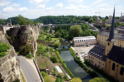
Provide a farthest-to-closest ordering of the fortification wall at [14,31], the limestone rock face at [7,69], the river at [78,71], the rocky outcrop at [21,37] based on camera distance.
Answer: the fortification wall at [14,31], the rocky outcrop at [21,37], the river at [78,71], the limestone rock face at [7,69]

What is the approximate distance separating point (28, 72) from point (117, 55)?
2263 cm

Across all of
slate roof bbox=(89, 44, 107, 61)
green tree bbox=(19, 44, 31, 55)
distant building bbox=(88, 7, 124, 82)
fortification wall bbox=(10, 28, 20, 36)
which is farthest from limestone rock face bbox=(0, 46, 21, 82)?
slate roof bbox=(89, 44, 107, 61)

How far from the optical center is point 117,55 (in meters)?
24.3

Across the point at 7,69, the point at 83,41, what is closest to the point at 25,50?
the point at 7,69

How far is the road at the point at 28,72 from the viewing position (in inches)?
826

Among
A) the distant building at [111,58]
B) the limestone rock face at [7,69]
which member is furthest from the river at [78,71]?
the limestone rock face at [7,69]

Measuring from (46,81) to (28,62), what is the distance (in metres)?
9.61

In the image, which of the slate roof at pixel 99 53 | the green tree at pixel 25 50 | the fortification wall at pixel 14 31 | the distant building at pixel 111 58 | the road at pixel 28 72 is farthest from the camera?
the fortification wall at pixel 14 31

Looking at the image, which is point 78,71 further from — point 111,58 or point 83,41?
point 83,41

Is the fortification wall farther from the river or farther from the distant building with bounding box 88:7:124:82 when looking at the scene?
the distant building with bounding box 88:7:124:82

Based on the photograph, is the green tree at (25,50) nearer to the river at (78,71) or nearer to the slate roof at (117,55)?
the river at (78,71)

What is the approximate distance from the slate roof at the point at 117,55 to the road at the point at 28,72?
19.2 metres

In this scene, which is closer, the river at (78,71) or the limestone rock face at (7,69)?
the limestone rock face at (7,69)

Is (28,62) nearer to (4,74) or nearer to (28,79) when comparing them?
(28,79)
